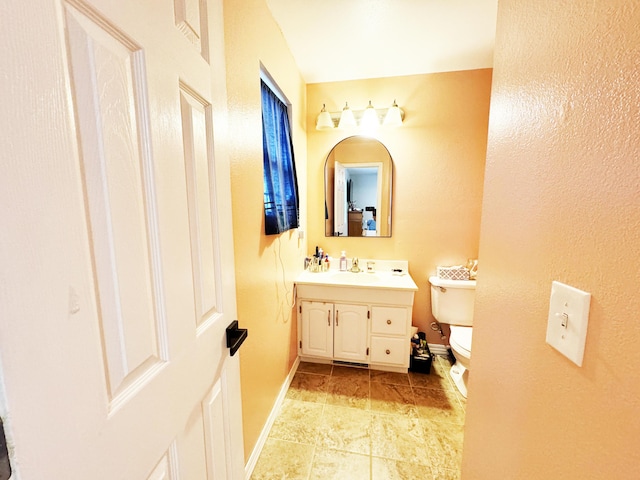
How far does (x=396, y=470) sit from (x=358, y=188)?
6.10ft

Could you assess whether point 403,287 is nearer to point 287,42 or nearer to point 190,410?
point 190,410

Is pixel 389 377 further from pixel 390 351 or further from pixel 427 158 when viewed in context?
pixel 427 158

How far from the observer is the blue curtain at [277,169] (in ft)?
4.46

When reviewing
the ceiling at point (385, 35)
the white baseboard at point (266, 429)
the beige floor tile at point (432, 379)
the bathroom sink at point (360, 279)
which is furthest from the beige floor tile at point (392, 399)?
the ceiling at point (385, 35)

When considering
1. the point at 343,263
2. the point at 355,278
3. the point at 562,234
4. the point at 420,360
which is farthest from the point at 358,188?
the point at 562,234

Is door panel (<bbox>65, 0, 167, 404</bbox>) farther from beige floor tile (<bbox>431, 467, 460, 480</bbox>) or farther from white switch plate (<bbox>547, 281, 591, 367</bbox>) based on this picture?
beige floor tile (<bbox>431, 467, 460, 480</bbox>)

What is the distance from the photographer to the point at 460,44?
1667 mm

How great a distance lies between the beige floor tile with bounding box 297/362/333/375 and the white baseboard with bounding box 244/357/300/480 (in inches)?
4.0

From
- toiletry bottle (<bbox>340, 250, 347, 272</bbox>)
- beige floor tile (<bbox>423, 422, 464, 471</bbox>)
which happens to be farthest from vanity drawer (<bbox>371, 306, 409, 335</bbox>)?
beige floor tile (<bbox>423, 422, 464, 471</bbox>)

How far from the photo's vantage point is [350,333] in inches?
78.1

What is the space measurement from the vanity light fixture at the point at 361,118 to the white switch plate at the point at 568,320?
183 cm

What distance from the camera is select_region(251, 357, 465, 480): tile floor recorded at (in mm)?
1269

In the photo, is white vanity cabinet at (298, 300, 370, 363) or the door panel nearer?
the door panel

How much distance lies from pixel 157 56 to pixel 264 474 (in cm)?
168
